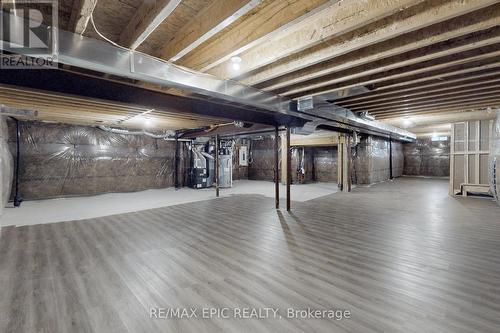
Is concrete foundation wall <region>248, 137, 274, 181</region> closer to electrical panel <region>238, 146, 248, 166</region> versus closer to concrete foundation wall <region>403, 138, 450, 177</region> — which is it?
electrical panel <region>238, 146, 248, 166</region>

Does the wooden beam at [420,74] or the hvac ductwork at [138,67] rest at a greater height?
the wooden beam at [420,74]

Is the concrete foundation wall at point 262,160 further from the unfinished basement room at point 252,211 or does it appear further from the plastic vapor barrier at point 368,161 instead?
the unfinished basement room at point 252,211

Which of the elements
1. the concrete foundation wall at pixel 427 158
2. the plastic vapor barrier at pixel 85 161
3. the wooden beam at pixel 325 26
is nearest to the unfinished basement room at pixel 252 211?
the wooden beam at pixel 325 26

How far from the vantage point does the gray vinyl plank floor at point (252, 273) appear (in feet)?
5.07

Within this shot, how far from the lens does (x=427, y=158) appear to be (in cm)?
1208

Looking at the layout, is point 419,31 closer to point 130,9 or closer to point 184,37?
point 184,37

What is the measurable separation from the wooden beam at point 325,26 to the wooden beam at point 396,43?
31 cm

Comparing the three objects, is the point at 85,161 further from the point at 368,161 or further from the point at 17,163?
the point at 368,161

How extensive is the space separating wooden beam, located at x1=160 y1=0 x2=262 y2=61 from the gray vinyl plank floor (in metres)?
2.10

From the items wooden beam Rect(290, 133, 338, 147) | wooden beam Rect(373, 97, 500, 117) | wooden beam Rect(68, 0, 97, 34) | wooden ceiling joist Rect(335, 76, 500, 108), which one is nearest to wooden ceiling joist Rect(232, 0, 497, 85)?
wooden beam Rect(68, 0, 97, 34)

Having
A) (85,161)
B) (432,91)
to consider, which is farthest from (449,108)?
(85,161)

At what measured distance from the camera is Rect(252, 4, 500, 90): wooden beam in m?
1.86

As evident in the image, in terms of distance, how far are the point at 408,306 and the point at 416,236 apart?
1.89 meters

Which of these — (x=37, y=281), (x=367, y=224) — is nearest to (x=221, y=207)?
Result: (x=367, y=224)
